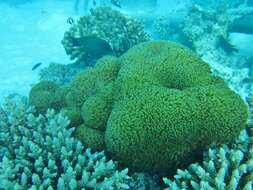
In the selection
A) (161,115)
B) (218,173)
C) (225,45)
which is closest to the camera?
(218,173)

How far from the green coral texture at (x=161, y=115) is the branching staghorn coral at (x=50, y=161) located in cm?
26

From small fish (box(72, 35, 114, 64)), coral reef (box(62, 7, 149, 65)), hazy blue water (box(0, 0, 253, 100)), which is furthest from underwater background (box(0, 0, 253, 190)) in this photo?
hazy blue water (box(0, 0, 253, 100))

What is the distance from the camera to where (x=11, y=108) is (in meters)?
4.82

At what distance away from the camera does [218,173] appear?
3281 mm

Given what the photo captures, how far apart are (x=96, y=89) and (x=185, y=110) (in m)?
1.65

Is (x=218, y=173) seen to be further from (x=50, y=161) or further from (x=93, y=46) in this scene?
(x=93, y=46)

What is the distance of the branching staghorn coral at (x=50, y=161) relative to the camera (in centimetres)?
346

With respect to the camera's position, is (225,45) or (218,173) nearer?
(218,173)

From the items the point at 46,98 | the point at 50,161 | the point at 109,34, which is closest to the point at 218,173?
the point at 50,161

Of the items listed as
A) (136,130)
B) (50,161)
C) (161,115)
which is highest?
(161,115)

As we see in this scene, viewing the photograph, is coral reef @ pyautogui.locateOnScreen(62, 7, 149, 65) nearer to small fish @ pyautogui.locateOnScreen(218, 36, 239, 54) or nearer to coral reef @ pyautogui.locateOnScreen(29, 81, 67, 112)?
coral reef @ pyautogui.locateOnScreen(29, 81, 67, 112)

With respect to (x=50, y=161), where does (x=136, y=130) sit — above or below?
above

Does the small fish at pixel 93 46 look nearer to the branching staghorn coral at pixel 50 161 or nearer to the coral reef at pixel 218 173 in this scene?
the branching staghorn coral at pixel 50 161

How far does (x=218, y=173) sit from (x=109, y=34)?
5.42 m
